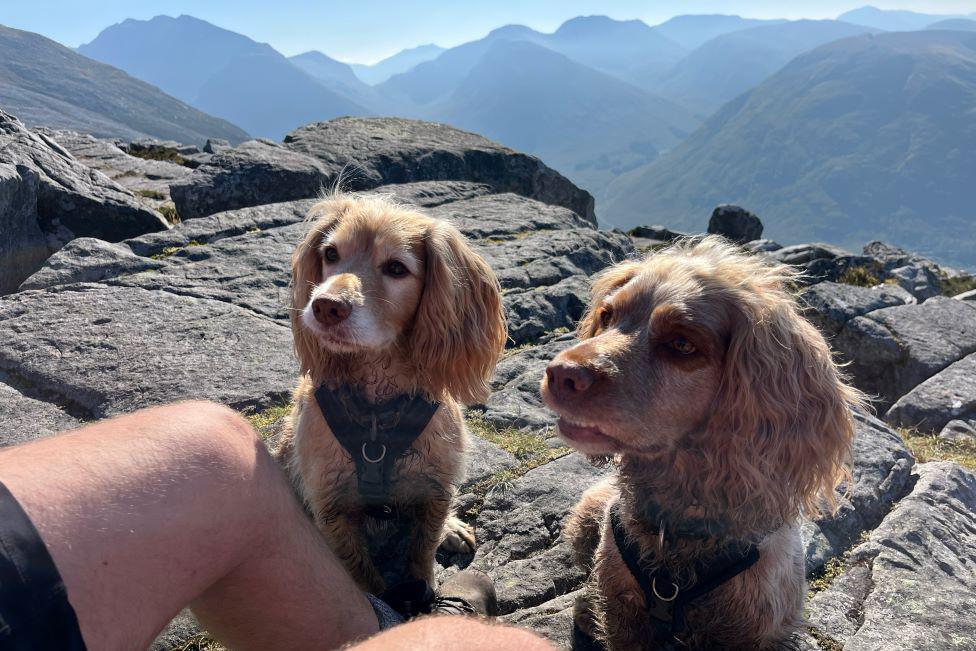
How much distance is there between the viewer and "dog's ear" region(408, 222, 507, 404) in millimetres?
4227

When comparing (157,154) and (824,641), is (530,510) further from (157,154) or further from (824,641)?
(157,154)

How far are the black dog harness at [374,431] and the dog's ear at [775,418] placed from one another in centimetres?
180

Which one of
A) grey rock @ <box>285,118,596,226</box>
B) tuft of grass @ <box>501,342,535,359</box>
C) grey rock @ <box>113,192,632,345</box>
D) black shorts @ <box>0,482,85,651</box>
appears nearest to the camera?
black shorts @ <box>0,482,85,651</box>

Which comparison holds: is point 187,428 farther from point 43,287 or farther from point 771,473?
point 43,287

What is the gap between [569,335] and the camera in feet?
24.2

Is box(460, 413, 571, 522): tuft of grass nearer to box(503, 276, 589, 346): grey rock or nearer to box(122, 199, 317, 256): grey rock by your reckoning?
box(503, 276, 589, 346): grey rock

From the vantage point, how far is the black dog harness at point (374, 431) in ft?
12.6

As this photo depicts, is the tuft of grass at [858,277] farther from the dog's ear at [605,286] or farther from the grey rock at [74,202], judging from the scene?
the grey rock at [74,202]

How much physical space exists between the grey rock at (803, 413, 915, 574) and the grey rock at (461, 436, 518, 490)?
2.14 metres

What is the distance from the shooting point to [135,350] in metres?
6.37

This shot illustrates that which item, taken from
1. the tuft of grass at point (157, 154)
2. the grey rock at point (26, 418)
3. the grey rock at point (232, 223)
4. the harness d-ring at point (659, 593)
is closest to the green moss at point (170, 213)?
the grey rock at point (232, 223)

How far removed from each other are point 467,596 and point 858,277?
14364mm

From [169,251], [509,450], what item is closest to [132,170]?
[169,251]

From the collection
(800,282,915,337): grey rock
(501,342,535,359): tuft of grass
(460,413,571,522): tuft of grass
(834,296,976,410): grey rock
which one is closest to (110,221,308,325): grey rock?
(501,342,535,359): tuft of grass
